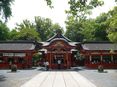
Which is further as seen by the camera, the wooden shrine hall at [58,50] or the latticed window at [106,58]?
the latticed window at [106,58]

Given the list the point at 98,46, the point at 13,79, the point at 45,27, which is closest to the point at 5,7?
the point at 13,79

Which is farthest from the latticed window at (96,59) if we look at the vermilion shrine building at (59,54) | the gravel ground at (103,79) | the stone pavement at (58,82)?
the stone pavement at (58,82)

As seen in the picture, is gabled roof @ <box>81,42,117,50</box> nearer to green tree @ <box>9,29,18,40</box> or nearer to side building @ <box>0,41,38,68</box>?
side building @ <box>0,41,38,68</box>

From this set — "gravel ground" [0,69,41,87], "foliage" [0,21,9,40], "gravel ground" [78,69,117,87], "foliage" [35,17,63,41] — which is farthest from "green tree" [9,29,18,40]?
"gravel ground" [78,69,117,87]

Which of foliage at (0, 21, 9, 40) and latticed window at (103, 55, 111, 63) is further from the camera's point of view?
foliage at (0, 21, 9, 40)

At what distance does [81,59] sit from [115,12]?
25119 millimetres

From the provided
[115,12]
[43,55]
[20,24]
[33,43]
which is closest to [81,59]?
[43,55]

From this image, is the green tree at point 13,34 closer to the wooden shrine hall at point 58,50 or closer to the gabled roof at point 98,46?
the wooden shrine hall at point 58,50

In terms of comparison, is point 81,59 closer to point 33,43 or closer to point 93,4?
point 33,43

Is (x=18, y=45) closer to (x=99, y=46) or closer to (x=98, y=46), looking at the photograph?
(x=98, y=46)

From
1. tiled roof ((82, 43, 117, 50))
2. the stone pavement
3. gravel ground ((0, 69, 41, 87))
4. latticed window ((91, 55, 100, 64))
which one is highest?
tiled roof ((82, 43, 117, 50))

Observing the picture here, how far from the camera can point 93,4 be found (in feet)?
29.8

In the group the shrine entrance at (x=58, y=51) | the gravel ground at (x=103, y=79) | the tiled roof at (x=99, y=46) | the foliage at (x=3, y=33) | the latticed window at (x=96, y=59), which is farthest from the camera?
the foliage at (x=3, y=33)

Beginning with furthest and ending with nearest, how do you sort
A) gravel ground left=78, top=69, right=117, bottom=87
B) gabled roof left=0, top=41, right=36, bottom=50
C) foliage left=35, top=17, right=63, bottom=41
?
foliage left=35, top=17, right=63, bottom=41 < gabled roof left=0, top=41, right=36, bottom=50 < gravel ground left=78, top=69, right=117, bottom=87
